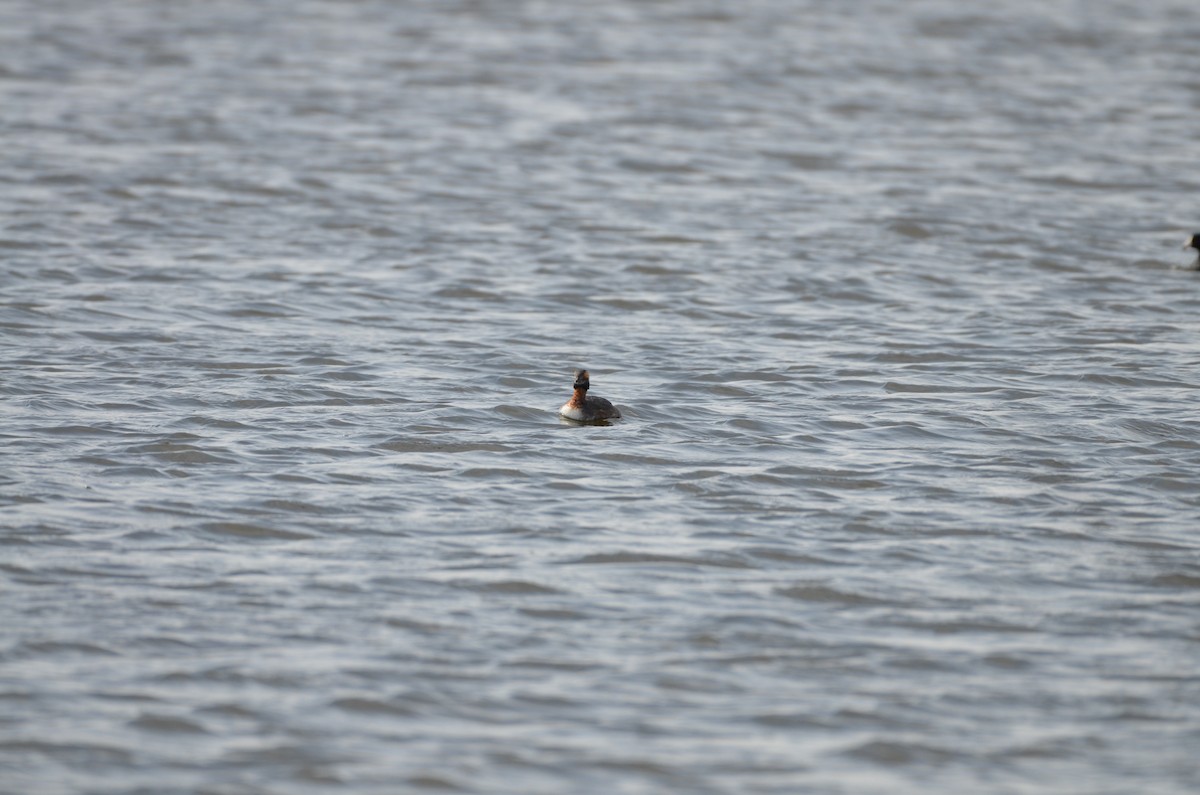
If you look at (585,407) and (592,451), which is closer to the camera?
(592,451)

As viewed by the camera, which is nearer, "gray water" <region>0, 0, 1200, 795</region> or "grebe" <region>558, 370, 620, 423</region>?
"gray water" <region>0, 0, 1200, 795</region>

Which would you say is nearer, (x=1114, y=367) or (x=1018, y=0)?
(x=1114, y=367)

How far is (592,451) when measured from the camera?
478 inches

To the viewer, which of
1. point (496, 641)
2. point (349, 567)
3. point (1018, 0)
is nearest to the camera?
point (496, 641)

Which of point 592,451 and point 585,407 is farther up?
point 585,407

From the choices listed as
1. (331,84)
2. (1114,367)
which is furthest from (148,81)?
(1114,367)

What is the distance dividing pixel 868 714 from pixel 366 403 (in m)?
6.28

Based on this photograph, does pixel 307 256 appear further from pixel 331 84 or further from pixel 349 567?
pixel 331 84

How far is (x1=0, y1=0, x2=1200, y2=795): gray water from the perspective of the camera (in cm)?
799

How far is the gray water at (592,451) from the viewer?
799cm

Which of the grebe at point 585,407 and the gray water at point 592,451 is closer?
the gray water at point 592,451

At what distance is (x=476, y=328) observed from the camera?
1600 centimetres

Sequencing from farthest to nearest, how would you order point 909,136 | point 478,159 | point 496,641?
point 909,136
point 478,159
point 496,641

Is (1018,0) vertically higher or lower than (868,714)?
higher
